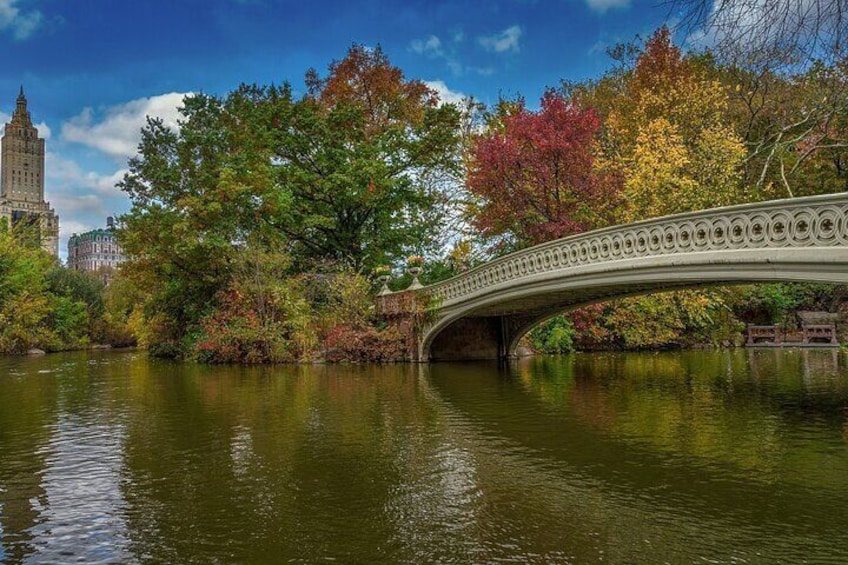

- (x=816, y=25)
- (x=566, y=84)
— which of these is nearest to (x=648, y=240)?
(x=816, y=25)

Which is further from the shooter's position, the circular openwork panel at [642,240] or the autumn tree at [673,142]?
the autumn tree at [673,142]

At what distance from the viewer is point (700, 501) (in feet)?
18.1

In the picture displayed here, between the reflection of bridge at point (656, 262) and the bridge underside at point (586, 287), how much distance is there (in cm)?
2

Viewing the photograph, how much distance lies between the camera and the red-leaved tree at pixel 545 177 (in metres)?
21.4

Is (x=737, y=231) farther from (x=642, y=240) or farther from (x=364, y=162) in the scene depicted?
(x=364, y=162)

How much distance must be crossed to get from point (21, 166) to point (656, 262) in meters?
132

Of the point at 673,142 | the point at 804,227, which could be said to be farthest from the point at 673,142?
the point at 804,227

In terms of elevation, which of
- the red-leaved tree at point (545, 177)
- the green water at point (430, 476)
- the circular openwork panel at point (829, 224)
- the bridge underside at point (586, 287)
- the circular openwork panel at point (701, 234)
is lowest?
the green water at point (430, 476)

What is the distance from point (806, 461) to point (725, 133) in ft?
60.6

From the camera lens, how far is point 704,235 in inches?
395

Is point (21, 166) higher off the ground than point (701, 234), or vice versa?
point (21, 166)

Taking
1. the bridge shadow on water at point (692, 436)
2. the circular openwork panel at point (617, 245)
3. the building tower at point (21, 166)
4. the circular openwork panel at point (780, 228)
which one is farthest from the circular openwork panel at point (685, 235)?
the building tower at point (21, 166)

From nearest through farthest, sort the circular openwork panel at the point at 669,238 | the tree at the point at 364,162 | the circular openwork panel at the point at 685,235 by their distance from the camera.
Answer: the circular openwork panel at the point at 685,235 < the circular openwork panel at the point at 669,238 < the tree at the point at 364,162

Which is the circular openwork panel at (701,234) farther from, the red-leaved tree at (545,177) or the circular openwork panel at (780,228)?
the red-leaved tree at (545,177)
